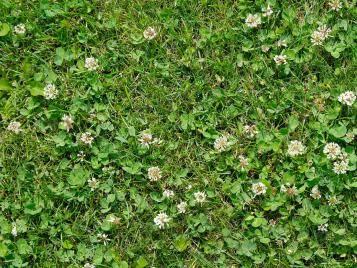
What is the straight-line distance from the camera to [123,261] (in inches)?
129

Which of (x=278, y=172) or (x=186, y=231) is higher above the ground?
(x=278, y=172)

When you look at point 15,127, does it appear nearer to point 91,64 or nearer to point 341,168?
point 91,64

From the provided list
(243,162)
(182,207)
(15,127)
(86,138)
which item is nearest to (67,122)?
(86,138)

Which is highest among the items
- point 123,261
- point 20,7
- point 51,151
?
point 20,7

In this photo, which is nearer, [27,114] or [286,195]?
[286,195]

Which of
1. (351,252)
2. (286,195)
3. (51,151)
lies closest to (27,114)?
(51,151)

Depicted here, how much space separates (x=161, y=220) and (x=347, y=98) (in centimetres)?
113

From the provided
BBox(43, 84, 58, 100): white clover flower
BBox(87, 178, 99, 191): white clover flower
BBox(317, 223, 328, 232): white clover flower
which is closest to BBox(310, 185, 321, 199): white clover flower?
BBox(317, 223, 328, 232): white clover flower

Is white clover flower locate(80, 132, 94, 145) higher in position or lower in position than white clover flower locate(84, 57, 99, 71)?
lower

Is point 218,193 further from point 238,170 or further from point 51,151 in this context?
point 51,151

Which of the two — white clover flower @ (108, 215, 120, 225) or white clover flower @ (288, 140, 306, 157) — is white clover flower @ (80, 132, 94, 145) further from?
white clover flower @ (288, 140, 306, 157)

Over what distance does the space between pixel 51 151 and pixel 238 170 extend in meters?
1.00

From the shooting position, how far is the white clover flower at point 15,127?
341cm

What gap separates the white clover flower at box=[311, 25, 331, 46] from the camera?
3.32m
